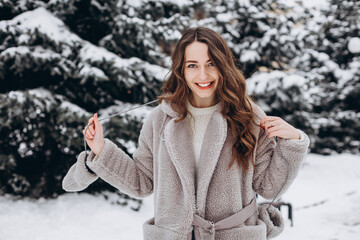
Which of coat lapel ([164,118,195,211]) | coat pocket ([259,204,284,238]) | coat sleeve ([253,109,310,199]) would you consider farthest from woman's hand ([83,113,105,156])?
coat pocket ([259,204,284,238])

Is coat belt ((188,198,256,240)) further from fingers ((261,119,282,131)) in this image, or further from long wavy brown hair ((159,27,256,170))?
fingers ((261,119,282,131))

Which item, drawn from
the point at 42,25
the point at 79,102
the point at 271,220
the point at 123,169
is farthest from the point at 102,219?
the point at 271,220

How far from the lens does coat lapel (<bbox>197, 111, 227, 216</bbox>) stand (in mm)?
1624

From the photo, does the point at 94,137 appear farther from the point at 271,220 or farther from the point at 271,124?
the point at 271,220

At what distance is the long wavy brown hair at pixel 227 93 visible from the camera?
5.46 ft

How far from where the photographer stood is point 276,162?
1651 millimetres

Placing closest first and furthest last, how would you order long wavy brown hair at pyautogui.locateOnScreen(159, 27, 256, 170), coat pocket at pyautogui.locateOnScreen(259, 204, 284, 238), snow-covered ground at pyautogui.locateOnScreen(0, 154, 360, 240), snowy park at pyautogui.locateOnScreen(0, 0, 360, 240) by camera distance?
long wavy brown hair at pyautogui.locateOnScreen(159, 27, 256, 170), coat pocket at pyautogui.locateOnScreen(259, 204, 284, 238), snow-covered ground at pyautogui.locateOnScreen(0, 154, 360, 240), snowy park at pyautogui.locateOnScreen(0, 0, 360, 240)

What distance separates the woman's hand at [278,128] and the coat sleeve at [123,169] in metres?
0.64

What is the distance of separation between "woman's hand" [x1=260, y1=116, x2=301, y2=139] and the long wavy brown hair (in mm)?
115

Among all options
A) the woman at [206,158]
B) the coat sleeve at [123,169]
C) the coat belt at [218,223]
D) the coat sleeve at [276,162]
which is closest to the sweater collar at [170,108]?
the woman at [206,158]

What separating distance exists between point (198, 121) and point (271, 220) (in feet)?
2.24

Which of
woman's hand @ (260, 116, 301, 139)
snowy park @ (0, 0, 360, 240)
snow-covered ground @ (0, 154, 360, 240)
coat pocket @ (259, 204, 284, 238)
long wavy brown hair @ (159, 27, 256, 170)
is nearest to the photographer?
woman's hand @ (260, 116, 301, 139)

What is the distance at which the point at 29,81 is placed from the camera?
4.87 m

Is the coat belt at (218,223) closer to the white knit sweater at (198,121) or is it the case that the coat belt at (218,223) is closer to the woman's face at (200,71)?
the white knit sweater at (198,121)
